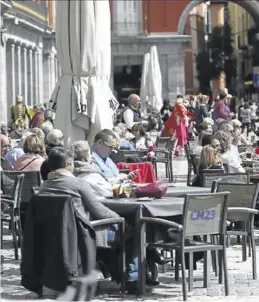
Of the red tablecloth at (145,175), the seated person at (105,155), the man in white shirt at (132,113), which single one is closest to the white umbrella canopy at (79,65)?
the seated person at (105,155)

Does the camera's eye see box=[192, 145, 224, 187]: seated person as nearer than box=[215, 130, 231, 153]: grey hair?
Yes

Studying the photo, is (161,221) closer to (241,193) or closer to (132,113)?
(241,193)

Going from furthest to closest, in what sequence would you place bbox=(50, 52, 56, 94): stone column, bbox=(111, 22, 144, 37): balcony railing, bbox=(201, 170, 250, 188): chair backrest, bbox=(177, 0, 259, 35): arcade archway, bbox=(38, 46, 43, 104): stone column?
bbox=(177, 0, 259, 35): arcade archway < bbox=(111, 22, 144, 37): balcony railing < bbox=(50, 52, 56, 94): stone column < bbox=(38, 46, 43, 104): stone column < bbox=(201, 170, 250, 188): chair backrest

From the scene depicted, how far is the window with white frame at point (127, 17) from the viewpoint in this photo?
240 feet

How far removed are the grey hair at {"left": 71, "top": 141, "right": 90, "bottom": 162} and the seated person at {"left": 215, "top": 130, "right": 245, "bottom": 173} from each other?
3.72 metres

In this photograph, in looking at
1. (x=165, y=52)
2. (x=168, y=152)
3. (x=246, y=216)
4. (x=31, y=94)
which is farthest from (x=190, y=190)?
(x=165, y=52)

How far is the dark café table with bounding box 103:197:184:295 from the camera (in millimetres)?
10242

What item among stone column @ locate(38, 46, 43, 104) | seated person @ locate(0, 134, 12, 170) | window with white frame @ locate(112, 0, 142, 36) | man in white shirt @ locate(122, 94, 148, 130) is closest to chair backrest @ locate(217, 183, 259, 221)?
seated person @ locate(0, 134, 12, 170)

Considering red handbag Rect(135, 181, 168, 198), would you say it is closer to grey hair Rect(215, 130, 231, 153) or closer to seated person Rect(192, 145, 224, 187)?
seated person Rect(192, 145, 224, 187)

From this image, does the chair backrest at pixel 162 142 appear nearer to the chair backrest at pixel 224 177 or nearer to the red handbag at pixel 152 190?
the chair backrest at pixel 224 177

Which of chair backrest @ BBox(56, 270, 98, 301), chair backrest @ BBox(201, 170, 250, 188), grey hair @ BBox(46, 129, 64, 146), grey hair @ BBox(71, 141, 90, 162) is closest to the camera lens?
chair backrest @ BBox(56, 270, 98, 301)

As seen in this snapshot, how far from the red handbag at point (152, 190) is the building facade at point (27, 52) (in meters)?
27.3

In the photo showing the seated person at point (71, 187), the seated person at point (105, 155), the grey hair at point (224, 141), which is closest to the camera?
the seated person at point (71, 187)

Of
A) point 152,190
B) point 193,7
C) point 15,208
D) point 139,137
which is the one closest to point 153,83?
point 139,137
